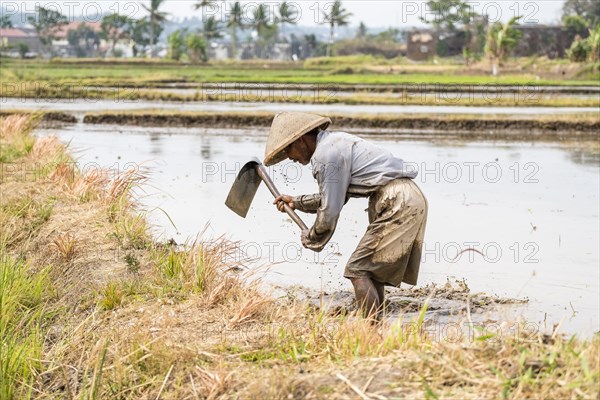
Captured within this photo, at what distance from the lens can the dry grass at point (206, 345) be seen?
3406mm

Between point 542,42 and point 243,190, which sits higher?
point 542,42

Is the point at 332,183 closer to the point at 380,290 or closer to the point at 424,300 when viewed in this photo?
the point at 380,290

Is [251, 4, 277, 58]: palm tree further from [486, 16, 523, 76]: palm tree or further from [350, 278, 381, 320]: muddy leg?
[350, 278, 381, 320]: muddy leg

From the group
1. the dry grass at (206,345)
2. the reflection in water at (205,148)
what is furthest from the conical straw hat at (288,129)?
the reflection in water at (205,148)

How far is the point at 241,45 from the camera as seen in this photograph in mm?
103750

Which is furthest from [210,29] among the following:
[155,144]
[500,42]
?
[155,144]

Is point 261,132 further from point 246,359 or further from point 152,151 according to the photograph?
point 246,359

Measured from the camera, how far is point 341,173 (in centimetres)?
489

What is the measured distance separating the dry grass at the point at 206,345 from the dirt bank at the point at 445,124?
1319cm

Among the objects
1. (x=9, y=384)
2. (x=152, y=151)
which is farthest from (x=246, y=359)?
(x=152, y=151)

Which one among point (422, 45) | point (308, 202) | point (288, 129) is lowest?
point (308, 202)

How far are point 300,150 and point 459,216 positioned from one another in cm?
486

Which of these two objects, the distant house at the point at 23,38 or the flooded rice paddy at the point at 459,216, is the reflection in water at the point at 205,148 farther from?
the distant house at the point at 23,38

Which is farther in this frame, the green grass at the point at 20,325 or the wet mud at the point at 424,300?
the wet mud at the point at 424,300
